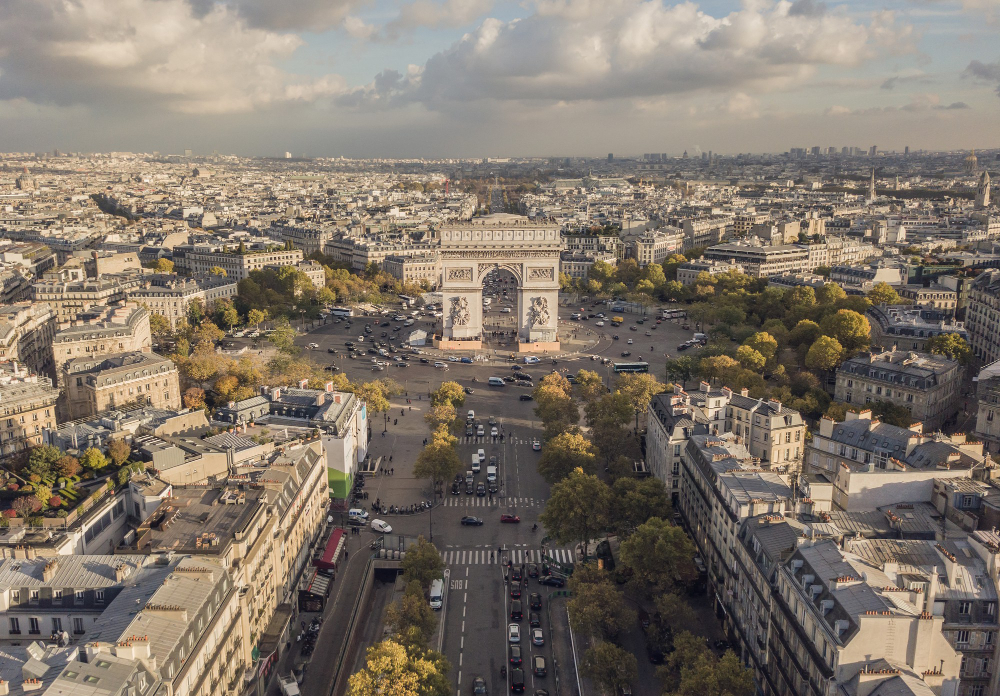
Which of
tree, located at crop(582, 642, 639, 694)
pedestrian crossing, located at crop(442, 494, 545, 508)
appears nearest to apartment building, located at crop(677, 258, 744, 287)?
pedestrian crossing, located at crop(442, 494, 545, 508)

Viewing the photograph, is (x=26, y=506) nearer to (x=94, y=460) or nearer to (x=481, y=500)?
(x=94, y=460)

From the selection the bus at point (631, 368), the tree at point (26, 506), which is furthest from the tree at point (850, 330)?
the tree at point (26, 506)

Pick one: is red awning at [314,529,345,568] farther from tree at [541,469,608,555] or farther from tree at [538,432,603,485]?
tree at [538,432,603,485]

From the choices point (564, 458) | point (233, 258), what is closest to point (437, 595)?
point (564, 458)

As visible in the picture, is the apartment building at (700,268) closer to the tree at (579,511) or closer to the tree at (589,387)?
the tree at (589,387)

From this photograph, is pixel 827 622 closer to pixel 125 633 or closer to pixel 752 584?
pixel 752 584

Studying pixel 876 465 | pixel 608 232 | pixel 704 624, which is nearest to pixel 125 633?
pixel 704 624

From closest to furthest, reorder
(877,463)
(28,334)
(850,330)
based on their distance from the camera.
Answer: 1. (877,463)
2. (28,334)
3. (850,330)
